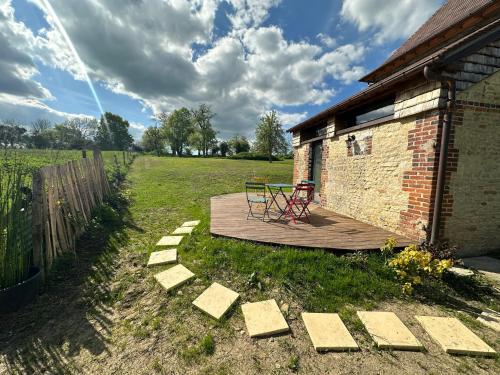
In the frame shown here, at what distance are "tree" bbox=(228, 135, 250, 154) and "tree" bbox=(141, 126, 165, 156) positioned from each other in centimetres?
1738

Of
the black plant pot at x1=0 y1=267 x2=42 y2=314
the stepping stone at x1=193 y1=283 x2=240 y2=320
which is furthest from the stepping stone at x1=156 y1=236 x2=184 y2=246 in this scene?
the black plant pot at x1=0 y1=267 x2=42 y2=314

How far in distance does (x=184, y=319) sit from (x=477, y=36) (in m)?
6.03

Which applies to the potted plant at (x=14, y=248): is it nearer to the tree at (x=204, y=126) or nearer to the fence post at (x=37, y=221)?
the fence post at (x=37, y=221)

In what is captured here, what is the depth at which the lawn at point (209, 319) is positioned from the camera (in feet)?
6.59

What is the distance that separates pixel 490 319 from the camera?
2.57m

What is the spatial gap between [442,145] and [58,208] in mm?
6590

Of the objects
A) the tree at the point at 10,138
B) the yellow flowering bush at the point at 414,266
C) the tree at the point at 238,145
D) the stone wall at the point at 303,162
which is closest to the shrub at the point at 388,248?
the yellow flowering bush at the point at 414,266

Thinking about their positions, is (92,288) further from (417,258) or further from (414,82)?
(414,82)

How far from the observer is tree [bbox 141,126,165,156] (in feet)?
190

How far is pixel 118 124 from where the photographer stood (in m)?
64.4

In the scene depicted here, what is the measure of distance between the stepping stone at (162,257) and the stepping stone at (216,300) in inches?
42.8

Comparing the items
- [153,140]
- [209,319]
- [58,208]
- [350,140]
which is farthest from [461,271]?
[153,140]

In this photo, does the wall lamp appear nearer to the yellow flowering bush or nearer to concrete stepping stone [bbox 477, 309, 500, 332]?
the yellow flowering bush

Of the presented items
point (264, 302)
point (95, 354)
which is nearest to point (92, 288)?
point (95, 354)
